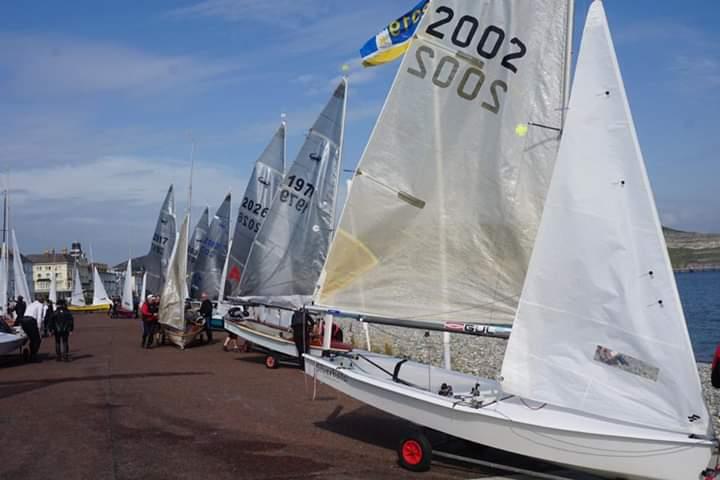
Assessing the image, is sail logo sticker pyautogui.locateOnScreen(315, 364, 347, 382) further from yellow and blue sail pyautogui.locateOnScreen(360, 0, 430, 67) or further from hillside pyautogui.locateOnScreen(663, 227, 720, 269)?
hillside pyautogui.locateOnScreen(663, 227, 720, 269)

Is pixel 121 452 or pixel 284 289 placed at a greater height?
pixel 284 289

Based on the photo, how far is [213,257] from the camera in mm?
33656

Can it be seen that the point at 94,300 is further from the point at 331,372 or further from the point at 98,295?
the point at 331,372

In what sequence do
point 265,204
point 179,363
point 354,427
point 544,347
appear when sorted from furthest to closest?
point 265,204, point 179,363, point 354,427, point 544,347

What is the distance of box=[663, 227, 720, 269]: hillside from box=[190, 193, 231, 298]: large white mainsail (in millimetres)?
150372

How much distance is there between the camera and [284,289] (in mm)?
18531

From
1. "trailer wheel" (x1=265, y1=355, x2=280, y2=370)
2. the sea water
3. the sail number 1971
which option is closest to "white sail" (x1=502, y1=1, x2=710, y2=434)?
"trailer wheel" (x1=265, y1=355, x2=280, y2=370)

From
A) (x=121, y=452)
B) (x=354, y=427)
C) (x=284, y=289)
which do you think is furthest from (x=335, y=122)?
(x=121, y=452)

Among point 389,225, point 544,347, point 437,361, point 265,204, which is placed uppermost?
point 265,204

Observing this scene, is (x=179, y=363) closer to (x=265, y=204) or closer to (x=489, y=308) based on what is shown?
(x=265, y=204)

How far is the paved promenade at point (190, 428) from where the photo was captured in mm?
7227

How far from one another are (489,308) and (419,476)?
1.93m

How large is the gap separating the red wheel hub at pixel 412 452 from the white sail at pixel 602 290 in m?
1.29

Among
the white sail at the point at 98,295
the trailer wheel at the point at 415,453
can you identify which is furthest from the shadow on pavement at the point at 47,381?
the white sail at the point at 98,295
